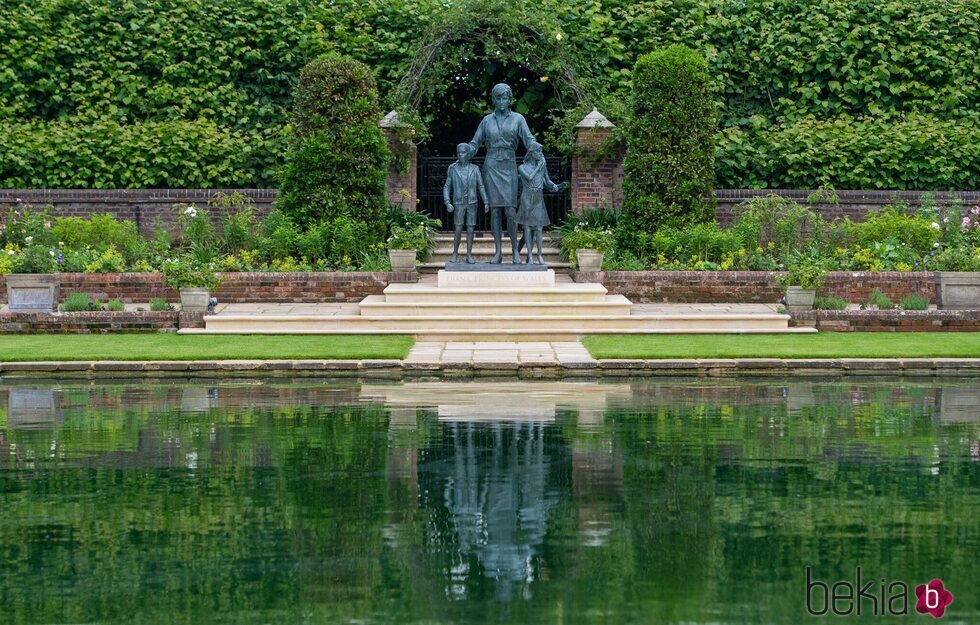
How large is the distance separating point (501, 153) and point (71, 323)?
6.70m

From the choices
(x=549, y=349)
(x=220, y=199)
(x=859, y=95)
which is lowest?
(x=549, y=349)

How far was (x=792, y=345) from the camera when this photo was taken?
56.3 feet

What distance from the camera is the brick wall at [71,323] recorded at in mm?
18844

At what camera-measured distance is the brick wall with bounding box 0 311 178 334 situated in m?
18.8

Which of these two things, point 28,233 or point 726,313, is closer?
point 726,313

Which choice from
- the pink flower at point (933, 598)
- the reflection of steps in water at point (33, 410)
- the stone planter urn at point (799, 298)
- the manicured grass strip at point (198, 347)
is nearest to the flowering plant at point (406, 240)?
the manicured grass strip at point (198, 347)

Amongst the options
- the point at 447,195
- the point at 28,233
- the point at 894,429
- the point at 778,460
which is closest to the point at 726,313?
the point at 447,195

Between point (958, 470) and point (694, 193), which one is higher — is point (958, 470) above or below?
below

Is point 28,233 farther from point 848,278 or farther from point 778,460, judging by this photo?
point 778,460

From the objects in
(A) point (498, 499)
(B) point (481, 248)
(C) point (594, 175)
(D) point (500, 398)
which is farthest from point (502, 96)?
(A) point (498, 499)

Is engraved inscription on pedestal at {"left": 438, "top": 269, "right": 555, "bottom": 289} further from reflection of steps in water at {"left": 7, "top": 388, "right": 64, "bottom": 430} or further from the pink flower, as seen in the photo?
the pink flower

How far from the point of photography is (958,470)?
919cm

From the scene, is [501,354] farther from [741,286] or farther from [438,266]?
[438,266]

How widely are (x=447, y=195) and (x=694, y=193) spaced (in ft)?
→ 17.0
